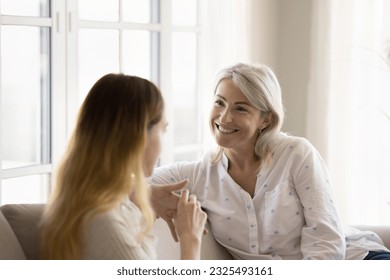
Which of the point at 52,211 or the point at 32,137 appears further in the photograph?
the point at 32,137

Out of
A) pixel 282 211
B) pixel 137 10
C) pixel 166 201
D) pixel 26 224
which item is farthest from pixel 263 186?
pixel 137 10

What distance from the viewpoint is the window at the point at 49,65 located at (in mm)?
3010

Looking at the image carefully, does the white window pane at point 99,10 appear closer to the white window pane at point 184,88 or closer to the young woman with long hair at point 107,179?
the white window pane at point 184,88

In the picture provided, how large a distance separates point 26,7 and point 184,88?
3.66 feet

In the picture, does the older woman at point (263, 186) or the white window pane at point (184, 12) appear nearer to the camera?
the older woman at point (263, 186)

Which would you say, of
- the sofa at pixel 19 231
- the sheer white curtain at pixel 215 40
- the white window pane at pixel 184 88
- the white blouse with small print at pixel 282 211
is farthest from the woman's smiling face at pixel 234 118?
the white window pane at pixel 184 88

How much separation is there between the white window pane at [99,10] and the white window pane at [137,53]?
0.11 m

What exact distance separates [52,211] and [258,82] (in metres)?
1.05

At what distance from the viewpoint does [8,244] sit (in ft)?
6.71

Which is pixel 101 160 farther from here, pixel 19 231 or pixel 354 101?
pixel 354 101

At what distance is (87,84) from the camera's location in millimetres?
3393

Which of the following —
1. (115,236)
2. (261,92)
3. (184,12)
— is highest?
(184,12)
